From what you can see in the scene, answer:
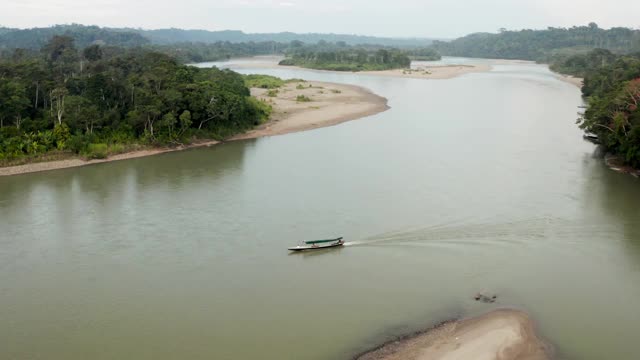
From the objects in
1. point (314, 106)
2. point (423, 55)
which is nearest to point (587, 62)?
point (314, 106)

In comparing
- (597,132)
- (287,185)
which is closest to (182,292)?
(287,185)

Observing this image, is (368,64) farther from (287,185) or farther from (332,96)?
(287,185)

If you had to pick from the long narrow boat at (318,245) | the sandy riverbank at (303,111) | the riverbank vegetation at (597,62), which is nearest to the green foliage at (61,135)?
the sandy riverbank at (303,111)

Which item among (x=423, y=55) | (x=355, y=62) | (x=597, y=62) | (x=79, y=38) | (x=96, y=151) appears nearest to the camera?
(x=96, y=151)

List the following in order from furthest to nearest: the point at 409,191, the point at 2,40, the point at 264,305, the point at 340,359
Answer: the point at 2,40, the point at 409,191, the point at 264,305, the point at 340,359

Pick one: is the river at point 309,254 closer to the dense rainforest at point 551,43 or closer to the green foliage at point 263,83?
the green foliage at point 263,83

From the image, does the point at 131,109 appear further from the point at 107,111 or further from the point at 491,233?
the point at 491,233

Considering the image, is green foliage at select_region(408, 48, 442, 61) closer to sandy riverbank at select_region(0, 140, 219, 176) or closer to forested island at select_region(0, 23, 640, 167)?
forested island at select_region(0, 23, 640, 167)
